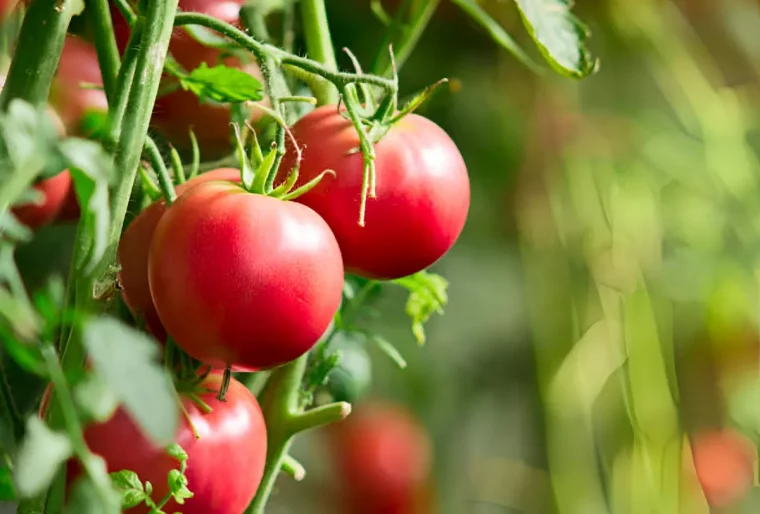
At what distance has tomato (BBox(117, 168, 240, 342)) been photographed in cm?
35

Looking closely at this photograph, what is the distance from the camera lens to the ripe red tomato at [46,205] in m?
0.35

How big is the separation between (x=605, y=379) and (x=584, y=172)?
236 mm

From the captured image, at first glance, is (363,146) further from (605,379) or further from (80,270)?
(605,379)

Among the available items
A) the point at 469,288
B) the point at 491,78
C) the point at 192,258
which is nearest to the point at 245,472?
the point at 192,258

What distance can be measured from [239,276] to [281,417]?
0.47 feet

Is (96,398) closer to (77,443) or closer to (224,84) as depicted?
(77,443)

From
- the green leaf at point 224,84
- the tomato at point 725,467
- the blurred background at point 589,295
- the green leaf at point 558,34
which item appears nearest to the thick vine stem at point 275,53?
the green leaf at point 224,84

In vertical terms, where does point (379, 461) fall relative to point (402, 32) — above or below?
below

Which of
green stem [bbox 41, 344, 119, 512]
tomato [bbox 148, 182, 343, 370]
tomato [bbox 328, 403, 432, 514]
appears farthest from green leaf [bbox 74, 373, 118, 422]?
tomato [bbox 328, 403, 432, 514]

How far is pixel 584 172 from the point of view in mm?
979

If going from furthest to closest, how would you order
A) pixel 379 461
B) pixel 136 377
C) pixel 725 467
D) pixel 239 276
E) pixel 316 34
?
pixel 725 467 < pixel 379 461 < pixel 316 34 < pixel 239 276 < pixel 136 377

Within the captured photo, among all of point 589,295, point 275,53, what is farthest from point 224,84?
point 589,295

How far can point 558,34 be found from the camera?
17.5 inches

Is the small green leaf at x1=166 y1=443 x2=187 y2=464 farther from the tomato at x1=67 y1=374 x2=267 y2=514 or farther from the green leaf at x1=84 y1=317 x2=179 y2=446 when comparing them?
the green leaf at x1=84 y1=317 x2=179 y2=446
